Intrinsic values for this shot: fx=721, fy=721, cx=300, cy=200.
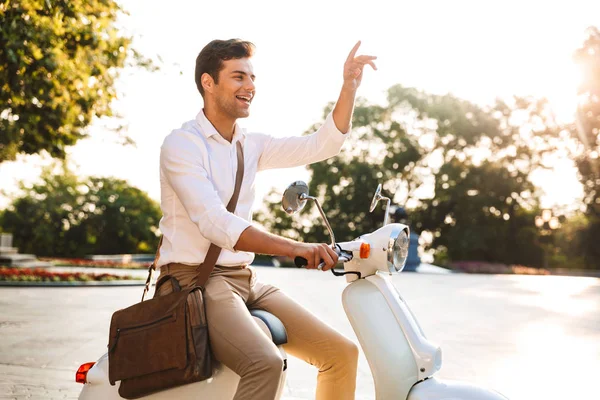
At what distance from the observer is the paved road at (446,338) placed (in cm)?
521

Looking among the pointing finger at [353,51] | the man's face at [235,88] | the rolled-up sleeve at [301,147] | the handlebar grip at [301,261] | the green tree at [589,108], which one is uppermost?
the green tree at [589,108]

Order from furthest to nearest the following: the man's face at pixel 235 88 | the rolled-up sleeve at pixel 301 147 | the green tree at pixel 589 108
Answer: the green tree at pixel 589 108 → the rolled-up sleeve at pixel 301 147 → the man's face at pixel 235 88

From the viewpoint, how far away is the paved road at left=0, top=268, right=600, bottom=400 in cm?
521

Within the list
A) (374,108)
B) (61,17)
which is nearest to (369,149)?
(374,108)

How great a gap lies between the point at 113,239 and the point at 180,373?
43.6 meters

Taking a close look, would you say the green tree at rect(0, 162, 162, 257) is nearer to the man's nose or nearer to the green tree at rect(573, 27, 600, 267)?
the green tree at rect(573, 27, 600, 267)

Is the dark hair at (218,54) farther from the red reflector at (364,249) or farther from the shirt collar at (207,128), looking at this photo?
the red reflector at (364,249)

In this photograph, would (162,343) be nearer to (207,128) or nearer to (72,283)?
(207,128)

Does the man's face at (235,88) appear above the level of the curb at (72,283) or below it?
above

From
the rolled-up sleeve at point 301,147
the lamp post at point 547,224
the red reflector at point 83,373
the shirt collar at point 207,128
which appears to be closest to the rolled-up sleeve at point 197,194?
the shirt collar at point 207,128

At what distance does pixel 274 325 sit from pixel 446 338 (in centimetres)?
575

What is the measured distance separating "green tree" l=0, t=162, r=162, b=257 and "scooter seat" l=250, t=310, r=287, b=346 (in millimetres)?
41355

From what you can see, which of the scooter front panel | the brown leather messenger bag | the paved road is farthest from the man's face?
the paved road

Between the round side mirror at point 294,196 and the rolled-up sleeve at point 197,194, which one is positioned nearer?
the rolled-up sleeve at point 197,194
